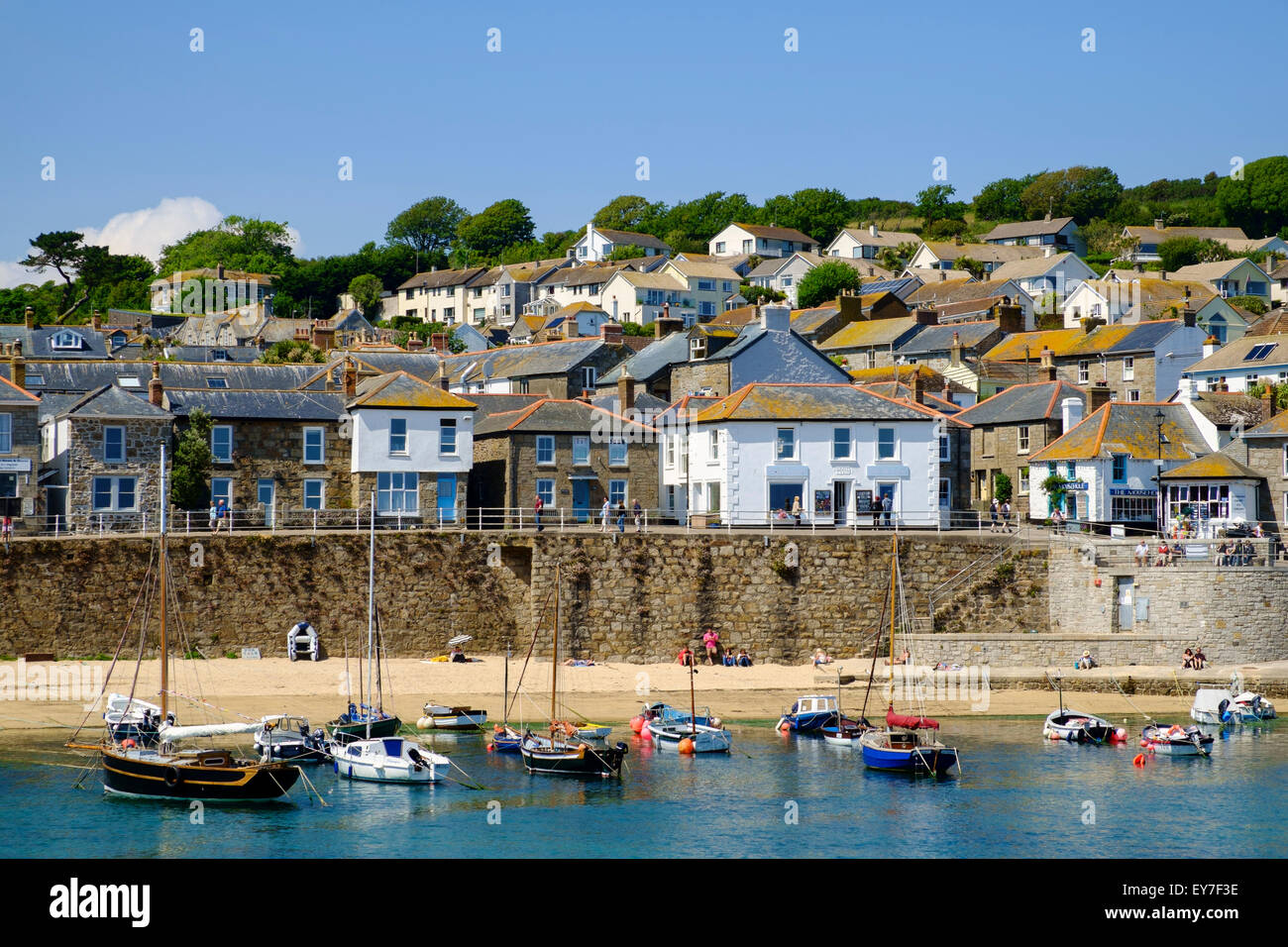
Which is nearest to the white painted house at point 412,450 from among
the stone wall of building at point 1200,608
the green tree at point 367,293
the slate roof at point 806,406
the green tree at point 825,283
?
the slate roof at point 806,406

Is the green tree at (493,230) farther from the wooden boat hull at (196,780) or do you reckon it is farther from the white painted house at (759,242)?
the wooden boat hull at (196,780)

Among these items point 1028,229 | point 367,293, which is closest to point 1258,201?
point 1028,229

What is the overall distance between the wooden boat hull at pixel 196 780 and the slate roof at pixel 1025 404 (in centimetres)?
3719

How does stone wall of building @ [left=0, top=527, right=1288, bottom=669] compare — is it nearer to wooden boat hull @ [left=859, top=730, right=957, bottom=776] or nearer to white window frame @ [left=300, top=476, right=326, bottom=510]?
white window frame @ [left=300, top=476, right=326, bottom=510]

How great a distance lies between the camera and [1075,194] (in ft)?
523

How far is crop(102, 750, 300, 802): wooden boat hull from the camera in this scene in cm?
3116

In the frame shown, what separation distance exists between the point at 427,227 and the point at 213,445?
115989 mm

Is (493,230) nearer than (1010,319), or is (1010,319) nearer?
(1010,319)

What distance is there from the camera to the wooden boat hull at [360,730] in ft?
117

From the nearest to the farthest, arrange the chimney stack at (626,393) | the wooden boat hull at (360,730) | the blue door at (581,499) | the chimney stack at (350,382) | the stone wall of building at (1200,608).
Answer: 1. the wooden boat hull at (360,730)
2. the stone wall of building at (1200,608)
3. the chimney stack at (350,382)
4. the blue door at (581,499)
5. the chimney stack at (626,393)

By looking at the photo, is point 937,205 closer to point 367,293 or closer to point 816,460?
point 367,293
